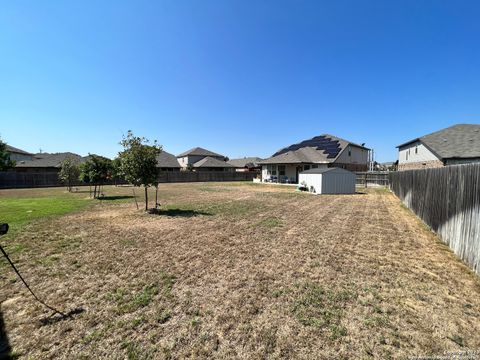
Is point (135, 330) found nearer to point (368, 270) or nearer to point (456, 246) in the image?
point (368, 270)

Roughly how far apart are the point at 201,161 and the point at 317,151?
24690 mm

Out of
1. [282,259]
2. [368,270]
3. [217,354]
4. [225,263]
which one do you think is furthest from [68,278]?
[368,270]

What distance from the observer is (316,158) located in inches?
1188

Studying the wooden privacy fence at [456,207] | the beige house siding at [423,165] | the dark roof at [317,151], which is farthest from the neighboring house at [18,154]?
the beige house siding at [423,165]

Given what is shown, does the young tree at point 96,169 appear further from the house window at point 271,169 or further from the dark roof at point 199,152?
the dark roof at point 199,152

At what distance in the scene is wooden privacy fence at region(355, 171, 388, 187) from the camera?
80.4 ft

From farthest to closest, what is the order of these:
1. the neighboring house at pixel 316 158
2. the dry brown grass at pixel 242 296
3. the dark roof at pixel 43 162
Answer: the dark roof at pixel 43 162
the neighboring house at pixel 316 158
the dry brown grass at pixel 242 296

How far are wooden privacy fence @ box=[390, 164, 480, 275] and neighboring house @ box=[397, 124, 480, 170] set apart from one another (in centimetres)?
1335

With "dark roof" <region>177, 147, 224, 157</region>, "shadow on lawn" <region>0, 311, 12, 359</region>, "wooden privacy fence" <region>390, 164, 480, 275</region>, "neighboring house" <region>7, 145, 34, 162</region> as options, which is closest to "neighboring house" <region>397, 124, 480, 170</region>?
"wooden privacy fence" <region>390, 164, 480, 275</region>

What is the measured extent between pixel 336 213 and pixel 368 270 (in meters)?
5.95

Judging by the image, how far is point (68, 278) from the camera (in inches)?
162

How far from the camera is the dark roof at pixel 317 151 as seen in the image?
97.3ft

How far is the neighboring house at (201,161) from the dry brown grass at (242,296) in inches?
1545

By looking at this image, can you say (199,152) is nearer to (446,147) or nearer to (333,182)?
(333,182)
